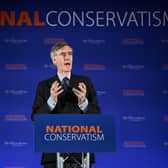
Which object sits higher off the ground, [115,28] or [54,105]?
[115,28]

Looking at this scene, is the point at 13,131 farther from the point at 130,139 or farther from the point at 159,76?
the point at 159,76

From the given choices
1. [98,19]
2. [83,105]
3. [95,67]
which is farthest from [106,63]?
[83,105]

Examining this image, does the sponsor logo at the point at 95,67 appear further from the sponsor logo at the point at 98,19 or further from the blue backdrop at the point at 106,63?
the sponsor logo at the point at 98,19

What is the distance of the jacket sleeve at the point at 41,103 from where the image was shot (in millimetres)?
3955

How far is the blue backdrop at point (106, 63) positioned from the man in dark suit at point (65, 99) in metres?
2.03

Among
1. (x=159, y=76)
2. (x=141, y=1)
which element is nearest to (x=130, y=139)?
(x=159, y=76)

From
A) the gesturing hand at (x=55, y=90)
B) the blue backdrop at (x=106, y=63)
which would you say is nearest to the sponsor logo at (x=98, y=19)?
the blue backdrop at (x=106, y=63)

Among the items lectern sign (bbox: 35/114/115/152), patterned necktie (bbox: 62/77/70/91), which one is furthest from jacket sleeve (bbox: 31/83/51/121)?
lectern sign (bbox: 35/114/115/152)

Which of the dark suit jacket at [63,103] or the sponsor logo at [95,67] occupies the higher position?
the sponsor logo at [95,67]

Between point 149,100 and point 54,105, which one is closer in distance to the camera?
point 54,105

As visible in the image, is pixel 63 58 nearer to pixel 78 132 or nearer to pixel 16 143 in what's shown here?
pixel 78 132

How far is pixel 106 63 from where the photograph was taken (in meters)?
6.45

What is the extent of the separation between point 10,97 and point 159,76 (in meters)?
2.11

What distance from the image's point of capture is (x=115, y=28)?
647cm
